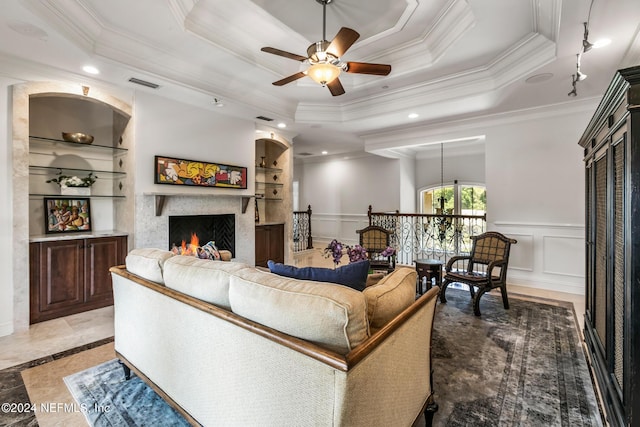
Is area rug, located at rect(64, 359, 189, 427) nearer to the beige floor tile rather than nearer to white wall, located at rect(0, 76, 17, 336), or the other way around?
the beige floor tile

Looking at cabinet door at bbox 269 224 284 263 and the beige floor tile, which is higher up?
cabinet door at bbox 269 224 284 263

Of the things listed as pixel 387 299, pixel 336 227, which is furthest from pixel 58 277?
pixel 336 227

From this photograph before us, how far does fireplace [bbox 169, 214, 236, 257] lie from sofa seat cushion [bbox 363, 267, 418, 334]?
379cm

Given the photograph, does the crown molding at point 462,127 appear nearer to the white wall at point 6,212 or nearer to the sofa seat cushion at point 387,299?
the sofa seat cushion at point 387,299

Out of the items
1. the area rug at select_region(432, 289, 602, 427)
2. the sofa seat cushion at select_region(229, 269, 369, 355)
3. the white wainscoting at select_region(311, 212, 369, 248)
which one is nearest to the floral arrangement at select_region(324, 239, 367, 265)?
the area rug at select_region(432, 289, 602, 427)

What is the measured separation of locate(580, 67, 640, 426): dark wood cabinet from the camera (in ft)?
4.36

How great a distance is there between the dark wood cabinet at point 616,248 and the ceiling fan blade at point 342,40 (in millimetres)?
1727

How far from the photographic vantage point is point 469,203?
782 centimetres

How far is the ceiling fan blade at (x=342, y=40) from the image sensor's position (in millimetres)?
2447

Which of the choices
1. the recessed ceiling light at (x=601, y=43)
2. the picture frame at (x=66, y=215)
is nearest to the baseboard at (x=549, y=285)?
the recessed ceiling light at (x=601, y=43)

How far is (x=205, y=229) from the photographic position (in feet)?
16.3

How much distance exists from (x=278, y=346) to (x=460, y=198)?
7774mm

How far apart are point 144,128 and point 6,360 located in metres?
2.81

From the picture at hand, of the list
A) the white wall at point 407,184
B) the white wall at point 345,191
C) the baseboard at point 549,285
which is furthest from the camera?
the white wall at point 345,191
